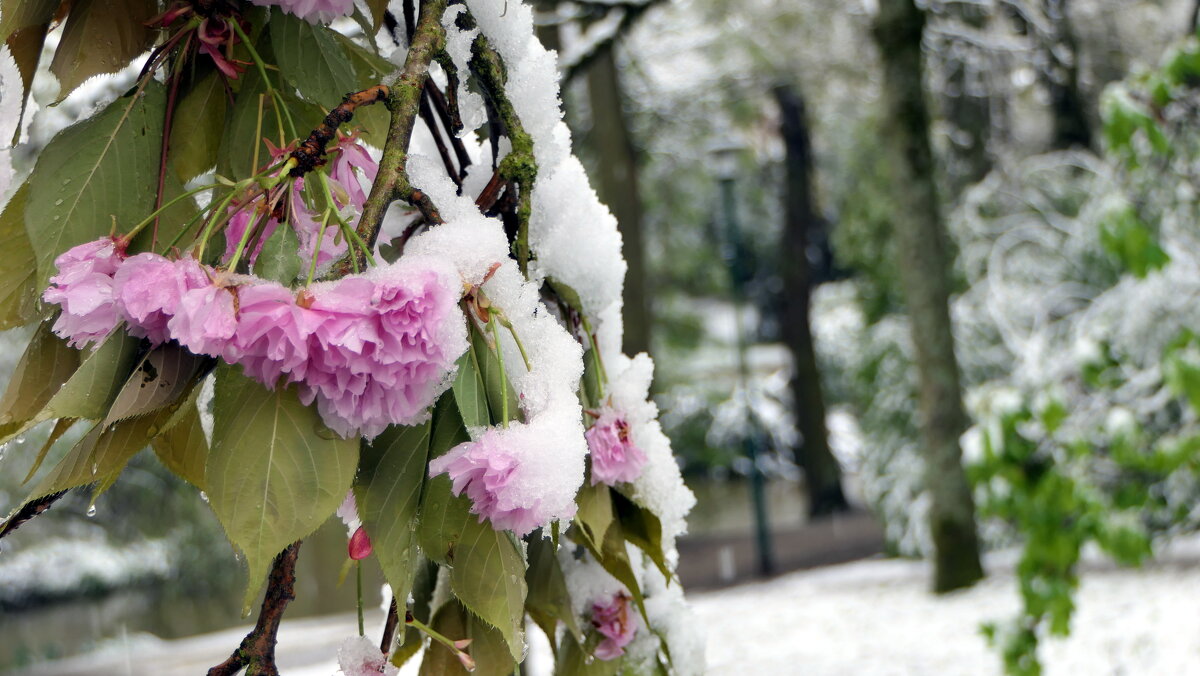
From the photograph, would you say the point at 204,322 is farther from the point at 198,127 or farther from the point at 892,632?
the point at 892,632

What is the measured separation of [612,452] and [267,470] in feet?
0.92

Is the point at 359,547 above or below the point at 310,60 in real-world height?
below

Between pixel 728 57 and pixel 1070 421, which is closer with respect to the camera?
pixel 1070 421

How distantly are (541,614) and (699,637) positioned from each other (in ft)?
0.67

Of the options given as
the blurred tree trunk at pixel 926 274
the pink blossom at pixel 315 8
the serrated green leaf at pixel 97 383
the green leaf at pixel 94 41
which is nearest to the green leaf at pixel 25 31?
the green leaf at pixel 94 41

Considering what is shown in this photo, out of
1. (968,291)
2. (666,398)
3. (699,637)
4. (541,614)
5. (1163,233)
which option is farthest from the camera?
(666,398)

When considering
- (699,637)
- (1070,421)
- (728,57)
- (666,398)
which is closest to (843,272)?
(666,398)

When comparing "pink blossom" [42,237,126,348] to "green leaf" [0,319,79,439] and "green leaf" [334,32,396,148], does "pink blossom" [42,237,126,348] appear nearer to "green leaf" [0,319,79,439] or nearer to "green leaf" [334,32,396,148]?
"green leaf" [0,319,79,439]

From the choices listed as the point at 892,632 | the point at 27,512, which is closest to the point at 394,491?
the point at 27,512

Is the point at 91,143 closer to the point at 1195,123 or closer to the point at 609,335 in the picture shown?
the point at 609,335

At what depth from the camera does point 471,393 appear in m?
0.55

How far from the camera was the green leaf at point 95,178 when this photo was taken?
62cm

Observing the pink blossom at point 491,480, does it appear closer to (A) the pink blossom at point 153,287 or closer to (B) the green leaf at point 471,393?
(B) the green leaf at point 471,393

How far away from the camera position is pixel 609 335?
87 cm
